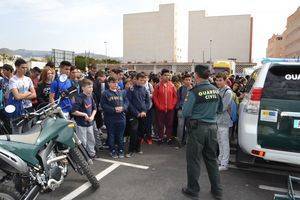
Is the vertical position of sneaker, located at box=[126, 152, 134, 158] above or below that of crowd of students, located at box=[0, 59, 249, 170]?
below

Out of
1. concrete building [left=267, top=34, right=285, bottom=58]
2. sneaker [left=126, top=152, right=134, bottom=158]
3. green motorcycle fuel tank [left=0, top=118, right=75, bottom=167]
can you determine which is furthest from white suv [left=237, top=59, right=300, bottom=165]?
concrete building [left=267, top=34, right=285, bottom=58]

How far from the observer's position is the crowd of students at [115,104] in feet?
20.2

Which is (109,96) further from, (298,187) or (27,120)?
(298,187)

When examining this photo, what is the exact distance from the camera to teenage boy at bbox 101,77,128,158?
668 centimetres

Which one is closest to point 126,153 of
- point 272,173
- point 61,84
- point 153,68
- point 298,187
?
point 61,84

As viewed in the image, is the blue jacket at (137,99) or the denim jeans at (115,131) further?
the blue jacket at (137,99)

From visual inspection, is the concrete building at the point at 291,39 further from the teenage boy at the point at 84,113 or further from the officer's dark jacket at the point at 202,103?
the officer's dark jacket at the point at 202,103

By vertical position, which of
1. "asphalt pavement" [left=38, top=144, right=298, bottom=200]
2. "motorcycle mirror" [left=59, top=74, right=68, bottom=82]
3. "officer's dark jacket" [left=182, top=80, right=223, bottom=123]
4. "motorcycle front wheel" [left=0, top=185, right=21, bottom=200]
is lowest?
"asphalt pavement" [left=38, top=144, right=298, bottom=200]

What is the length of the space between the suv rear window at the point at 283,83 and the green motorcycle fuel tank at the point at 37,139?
2.86m

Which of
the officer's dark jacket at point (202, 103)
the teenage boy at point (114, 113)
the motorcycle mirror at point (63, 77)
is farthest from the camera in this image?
the teenage boy at point (114, 113)

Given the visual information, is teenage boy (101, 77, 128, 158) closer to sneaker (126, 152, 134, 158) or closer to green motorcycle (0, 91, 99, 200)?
sneaker (126, 152, 134, 158)

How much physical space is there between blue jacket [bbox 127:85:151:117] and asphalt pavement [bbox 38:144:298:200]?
1.04 m

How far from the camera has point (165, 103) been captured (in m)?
8.12

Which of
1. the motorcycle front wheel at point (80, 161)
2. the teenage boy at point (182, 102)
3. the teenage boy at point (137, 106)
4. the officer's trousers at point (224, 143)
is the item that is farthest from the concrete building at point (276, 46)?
the motorcycle front wheel at point (80, 161)
